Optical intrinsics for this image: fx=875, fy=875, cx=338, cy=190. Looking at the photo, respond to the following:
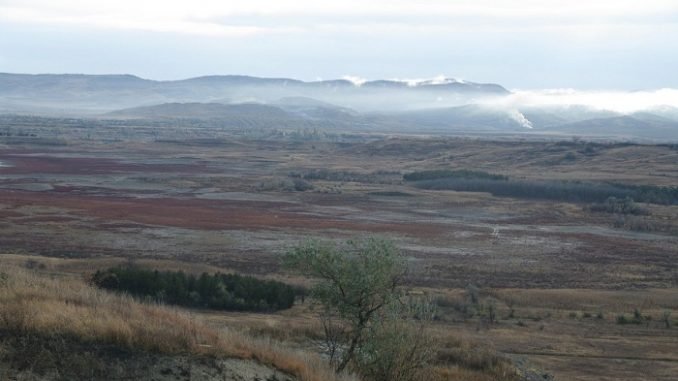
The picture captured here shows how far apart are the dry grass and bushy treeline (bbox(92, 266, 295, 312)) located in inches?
494

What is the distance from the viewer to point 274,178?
296 ft

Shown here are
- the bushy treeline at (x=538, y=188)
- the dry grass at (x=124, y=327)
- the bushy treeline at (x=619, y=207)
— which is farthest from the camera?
the bushy treeline at (x=538, y=188)

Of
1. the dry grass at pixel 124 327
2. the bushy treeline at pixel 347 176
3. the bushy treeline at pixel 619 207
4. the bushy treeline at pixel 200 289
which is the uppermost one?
the dry grass at pixel 124 327

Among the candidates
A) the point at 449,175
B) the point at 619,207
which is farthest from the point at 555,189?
the point at 449,175

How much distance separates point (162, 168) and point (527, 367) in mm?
82821

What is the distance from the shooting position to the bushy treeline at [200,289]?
2720cm

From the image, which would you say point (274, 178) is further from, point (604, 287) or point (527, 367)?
point (527, 367)

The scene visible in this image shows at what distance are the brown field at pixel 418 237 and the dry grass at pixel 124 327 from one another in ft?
14.7

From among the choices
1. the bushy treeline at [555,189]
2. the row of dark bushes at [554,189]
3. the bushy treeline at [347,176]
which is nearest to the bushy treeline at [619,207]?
the row of dark bushes at [554,189]

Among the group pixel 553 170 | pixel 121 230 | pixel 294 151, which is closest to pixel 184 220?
pixel 121 230

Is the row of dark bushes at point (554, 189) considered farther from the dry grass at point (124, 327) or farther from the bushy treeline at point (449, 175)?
the dry grass at point (124, 327)

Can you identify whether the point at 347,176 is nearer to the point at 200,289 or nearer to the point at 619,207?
Result: the point at 619,207

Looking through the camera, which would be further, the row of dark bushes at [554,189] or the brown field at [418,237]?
the row of dark bushes at [554,189]

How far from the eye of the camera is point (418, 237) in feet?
171
